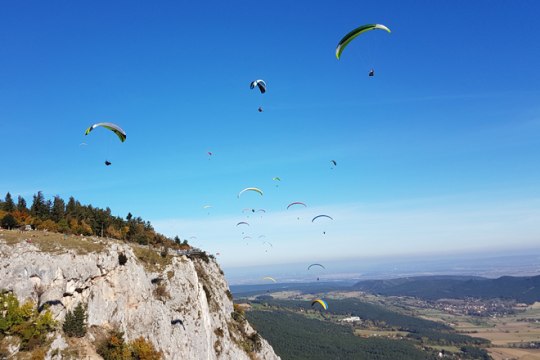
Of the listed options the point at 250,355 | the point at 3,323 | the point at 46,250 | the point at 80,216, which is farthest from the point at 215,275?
the point at 3,323

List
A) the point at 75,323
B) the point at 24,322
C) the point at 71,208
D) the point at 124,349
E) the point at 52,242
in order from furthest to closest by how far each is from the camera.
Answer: the point at 71,208 < the point at 52,242 < the point at 124,349 < the point at 75,323 < the point at 24,322

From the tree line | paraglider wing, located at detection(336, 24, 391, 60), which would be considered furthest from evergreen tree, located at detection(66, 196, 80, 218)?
paraglider wing, located at detection(336, 24, 391, 60)

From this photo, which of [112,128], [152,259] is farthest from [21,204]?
[112,128]

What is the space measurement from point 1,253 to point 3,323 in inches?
288

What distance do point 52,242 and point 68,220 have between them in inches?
828

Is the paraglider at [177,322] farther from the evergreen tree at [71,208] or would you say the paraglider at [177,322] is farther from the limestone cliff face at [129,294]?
the evergreen tree at [71,208]

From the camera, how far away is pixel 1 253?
125 ft

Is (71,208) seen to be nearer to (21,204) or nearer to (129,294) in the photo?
(21,204)

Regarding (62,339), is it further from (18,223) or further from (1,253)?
(18,223)

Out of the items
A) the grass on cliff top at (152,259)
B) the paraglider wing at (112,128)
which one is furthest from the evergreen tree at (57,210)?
the paraglider wing at (112,128)

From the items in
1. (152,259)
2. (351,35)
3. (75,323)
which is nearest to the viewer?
(351,35)

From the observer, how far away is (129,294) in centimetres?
4759

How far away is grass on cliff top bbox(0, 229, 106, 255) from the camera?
41.0m

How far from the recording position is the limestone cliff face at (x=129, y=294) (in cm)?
3881
